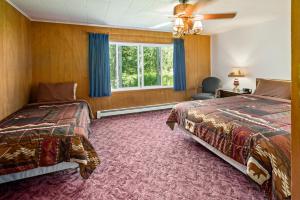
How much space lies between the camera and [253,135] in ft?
6.05

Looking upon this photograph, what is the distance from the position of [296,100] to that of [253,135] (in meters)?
1.42

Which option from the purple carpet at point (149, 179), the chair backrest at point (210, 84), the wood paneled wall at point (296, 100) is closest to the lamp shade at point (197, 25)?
the purple carpet at point (149, 179)

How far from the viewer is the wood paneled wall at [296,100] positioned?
22.0 inches

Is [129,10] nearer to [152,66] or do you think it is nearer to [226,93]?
[152,66]

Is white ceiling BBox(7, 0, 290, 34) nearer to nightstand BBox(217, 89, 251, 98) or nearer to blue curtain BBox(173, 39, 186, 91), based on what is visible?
blue curtain BBox(173, 39, 186, 91)

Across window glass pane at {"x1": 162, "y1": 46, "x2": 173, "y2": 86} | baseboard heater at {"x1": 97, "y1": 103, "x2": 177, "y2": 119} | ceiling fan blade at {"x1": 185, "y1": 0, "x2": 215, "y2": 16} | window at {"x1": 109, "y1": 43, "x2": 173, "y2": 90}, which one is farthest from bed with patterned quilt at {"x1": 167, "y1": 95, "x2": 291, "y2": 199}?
window glass pane at {"x1": 162, "y1": 46, "x2": 173, "y2": 86}

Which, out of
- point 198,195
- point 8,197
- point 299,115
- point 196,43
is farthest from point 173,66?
point 299,115

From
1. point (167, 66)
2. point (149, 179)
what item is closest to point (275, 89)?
point (167, 66)

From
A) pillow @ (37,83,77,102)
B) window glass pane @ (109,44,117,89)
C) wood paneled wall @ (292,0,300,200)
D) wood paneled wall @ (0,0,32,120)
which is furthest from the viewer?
window glass pane @ (109,44,117,89)

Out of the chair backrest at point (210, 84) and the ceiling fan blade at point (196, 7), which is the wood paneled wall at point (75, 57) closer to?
the chair backrest at point (210, 84)

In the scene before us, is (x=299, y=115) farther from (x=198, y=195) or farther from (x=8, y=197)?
(x=8, y=197)

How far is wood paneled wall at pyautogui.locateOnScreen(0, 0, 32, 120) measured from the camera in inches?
113

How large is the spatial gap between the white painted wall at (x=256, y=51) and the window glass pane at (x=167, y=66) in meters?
1.37

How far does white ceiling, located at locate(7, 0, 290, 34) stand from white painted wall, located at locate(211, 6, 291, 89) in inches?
9.5
